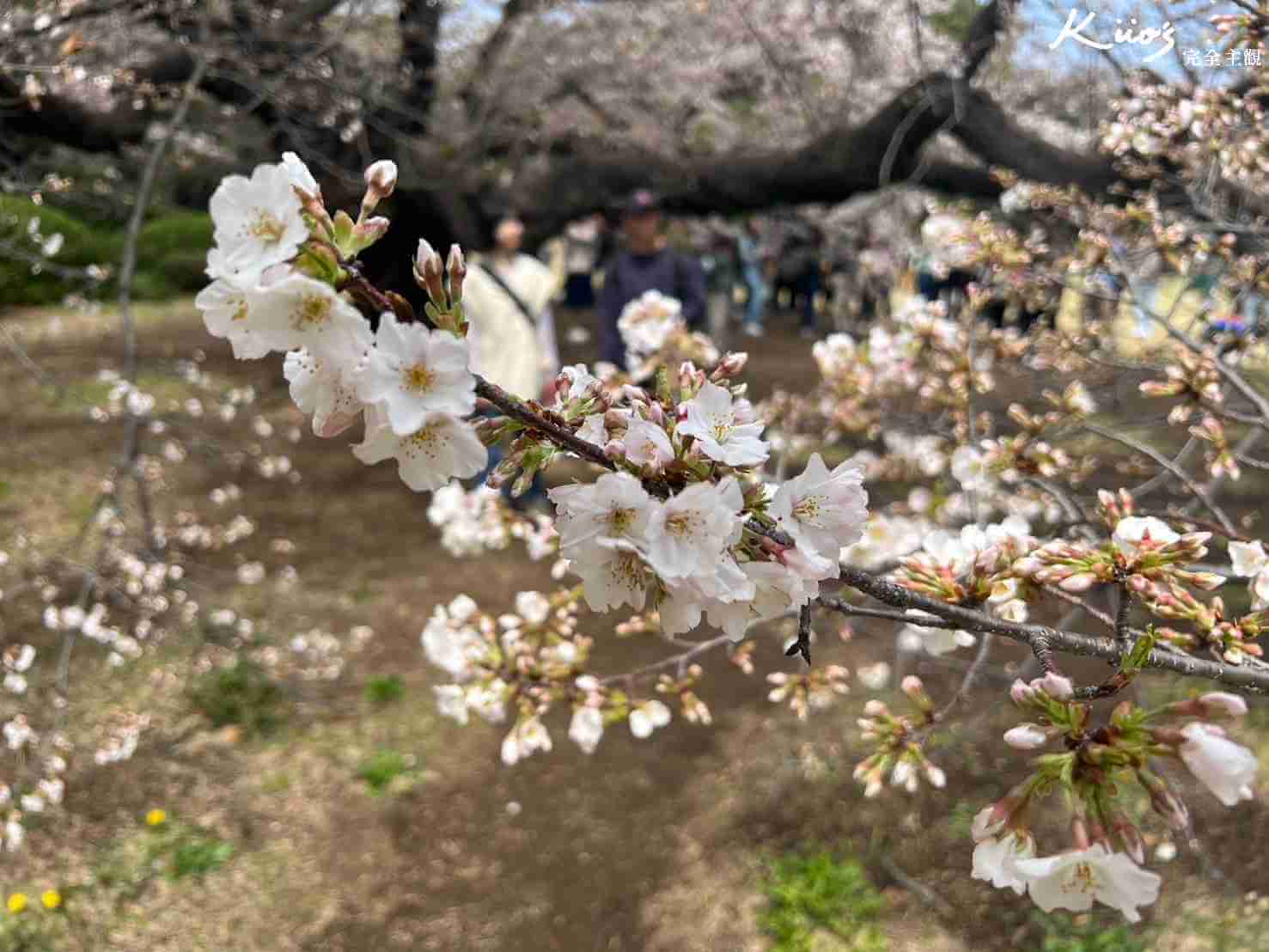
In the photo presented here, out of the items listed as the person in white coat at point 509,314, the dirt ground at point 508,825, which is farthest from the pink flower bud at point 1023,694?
the person in white coat at point 509,314

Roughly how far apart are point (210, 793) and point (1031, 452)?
10.1 feet

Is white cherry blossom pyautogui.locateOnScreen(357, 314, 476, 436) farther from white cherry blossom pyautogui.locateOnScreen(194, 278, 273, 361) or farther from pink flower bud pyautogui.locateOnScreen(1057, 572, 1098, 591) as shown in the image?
pink flower bud pyautogui.locateOnScreen(1057, 572, 1098, 591)

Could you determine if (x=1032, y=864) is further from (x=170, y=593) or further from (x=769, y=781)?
(x=170, y=593)

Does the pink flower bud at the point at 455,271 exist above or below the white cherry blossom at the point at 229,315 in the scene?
above

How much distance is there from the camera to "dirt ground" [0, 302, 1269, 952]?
291cm

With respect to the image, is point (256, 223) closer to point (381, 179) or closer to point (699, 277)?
point (381, 179)

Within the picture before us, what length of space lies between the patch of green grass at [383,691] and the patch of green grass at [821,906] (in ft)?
5.91

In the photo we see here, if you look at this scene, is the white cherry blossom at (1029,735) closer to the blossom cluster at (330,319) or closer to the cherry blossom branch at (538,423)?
the cherry blossom branch at (538,423)

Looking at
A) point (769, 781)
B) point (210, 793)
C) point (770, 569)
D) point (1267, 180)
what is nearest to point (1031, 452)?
point (770, 569)

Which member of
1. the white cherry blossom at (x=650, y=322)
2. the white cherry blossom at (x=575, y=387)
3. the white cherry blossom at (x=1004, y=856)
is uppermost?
the white cherry blossom at (x=575, y=387)

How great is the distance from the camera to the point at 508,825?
11.0ft

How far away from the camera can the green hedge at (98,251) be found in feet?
9.99

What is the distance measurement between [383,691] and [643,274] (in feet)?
8.86

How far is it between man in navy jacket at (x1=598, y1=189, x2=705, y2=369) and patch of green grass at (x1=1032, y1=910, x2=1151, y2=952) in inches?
133
